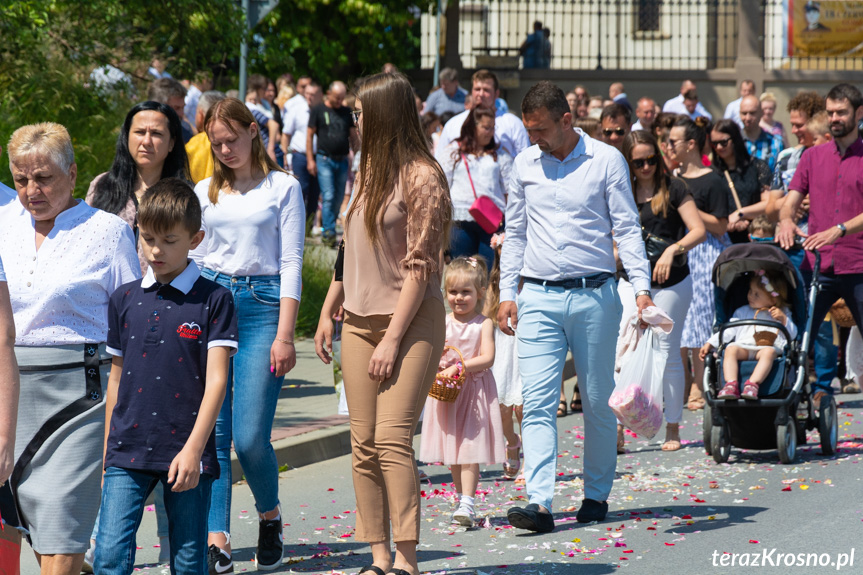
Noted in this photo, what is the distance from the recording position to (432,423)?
6.47 m

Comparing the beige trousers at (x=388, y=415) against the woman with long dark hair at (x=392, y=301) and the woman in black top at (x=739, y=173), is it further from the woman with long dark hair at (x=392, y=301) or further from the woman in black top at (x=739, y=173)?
the woman in black top at (x=739, y=173)

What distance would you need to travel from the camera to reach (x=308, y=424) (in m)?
8.39

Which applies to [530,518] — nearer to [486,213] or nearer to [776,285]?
[776,285]

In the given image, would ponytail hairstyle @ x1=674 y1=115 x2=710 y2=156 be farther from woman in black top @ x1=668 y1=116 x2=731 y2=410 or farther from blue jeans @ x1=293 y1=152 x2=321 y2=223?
blue jeans @ x1=293 y1=152 x2=321 y2=223

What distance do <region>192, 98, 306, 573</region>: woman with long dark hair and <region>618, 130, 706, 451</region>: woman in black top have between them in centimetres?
343

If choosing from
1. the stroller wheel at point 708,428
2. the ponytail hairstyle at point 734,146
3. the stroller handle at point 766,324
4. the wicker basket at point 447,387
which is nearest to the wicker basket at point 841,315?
the ponytail hairstyle at point 734,146

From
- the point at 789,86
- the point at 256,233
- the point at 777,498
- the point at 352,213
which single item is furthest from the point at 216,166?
the point at 789,86

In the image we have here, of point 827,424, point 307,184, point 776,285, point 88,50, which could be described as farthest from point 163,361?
point 307,184

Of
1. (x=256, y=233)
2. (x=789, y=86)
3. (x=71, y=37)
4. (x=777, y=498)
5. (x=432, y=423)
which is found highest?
(x=789, y=86)

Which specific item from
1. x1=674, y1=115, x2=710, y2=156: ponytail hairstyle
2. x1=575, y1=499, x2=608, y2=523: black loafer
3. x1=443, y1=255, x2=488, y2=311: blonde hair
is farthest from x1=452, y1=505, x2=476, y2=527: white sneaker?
x1=674, y1=115, x2=710, y2=156: ponytail hairstyle

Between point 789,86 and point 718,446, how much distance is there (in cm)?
1860

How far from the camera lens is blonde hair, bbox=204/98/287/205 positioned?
17.6 feet

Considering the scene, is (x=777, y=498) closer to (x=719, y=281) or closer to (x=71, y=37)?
(x=719, y=281)

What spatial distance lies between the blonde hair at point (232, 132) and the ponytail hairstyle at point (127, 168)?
165 mm
